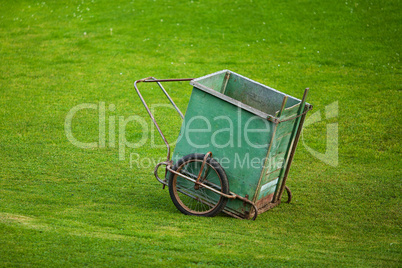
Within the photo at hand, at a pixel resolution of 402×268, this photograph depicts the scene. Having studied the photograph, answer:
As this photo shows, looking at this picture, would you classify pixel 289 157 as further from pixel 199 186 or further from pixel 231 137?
pixel 199 186

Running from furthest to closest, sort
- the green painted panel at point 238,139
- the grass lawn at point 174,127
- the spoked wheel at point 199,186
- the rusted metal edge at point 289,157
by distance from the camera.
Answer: the rusted metal edge at point 289,157 < the spoked wheel at point 199,186 < the green painted panel at point 238,139 < the grass lawn at point 174,127

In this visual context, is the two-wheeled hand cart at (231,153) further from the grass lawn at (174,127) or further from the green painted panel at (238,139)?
the grass lawn at (174,127)

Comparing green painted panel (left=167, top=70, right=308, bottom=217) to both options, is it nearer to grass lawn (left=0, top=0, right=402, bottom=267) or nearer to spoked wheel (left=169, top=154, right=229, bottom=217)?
spoked wheel (left=169, top=154, right=229, bottom=217)

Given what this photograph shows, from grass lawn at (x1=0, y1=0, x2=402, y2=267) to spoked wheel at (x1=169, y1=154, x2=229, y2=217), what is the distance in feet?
0.58

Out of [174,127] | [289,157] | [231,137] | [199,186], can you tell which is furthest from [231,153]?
[174,127]

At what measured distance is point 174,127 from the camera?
9227 mm

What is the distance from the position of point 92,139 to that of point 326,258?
17.3 feet

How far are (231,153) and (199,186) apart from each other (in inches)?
24.0

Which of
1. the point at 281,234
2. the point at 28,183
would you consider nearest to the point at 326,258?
the point at 281,234

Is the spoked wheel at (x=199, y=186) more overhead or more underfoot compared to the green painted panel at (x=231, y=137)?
more underfoot

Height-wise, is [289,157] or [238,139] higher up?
[238,139]

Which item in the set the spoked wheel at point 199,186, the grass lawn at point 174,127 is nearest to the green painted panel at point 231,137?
the spoked wheel at point 199,186

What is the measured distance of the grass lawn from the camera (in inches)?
192

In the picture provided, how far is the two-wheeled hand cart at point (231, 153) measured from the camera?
217 inches
